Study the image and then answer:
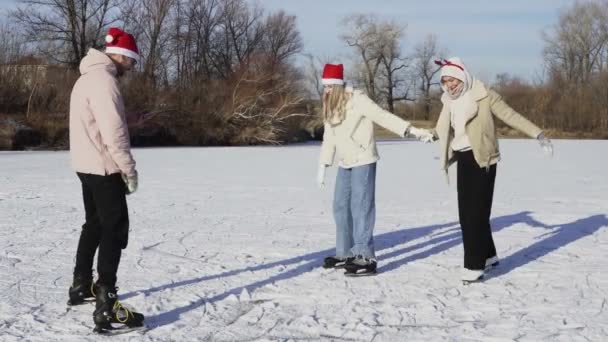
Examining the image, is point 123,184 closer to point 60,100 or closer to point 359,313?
point 359,313

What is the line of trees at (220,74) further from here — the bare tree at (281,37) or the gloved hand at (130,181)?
the gloved hand at (130,181)

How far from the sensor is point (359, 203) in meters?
5.71

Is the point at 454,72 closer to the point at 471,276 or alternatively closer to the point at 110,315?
the point at 471,276

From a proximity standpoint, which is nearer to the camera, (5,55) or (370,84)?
(5,55)

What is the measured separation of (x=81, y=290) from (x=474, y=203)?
3166mm

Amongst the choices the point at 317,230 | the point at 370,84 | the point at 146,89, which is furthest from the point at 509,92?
the point at 317,230

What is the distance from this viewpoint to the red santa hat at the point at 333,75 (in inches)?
224

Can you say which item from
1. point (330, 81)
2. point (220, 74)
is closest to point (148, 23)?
point (220, 74)

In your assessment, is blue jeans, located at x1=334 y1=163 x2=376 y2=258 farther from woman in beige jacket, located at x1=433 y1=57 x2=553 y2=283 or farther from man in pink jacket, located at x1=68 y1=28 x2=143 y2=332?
man in pink jacket, located at x1=68 y1=28 x2=143 y2=332

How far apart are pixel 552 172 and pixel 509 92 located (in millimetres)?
→ 45948

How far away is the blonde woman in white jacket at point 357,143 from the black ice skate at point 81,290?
2.12 metres

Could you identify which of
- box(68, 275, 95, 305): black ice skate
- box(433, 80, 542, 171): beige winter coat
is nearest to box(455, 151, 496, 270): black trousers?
box(433, 80, 542, 171): beige winter coat

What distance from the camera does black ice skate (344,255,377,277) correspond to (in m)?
5.66

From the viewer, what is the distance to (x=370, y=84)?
67938 mm
